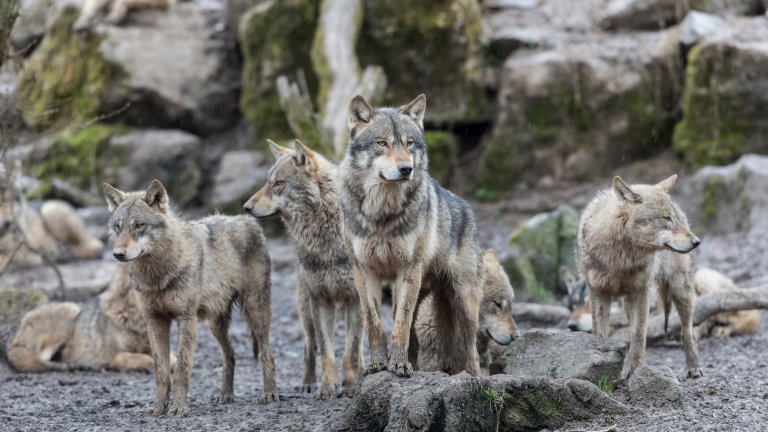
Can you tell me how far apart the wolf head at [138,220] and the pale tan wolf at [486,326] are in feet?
7.41

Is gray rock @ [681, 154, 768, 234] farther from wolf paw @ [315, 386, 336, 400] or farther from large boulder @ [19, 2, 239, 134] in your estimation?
large boulder @ [19, 2, 239, 134]

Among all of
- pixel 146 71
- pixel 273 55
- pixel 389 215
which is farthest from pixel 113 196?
pixel 146 71

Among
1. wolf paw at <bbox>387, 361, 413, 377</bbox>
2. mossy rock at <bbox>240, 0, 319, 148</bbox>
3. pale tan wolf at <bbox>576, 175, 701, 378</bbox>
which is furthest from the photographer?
mossy rock at <bbox>240, 0, 319, 148</bbox>

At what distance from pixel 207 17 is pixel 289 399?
43.3 ft

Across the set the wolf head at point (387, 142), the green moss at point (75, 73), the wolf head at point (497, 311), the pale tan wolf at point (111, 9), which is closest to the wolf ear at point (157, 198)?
the wolf head at point (387, 142)

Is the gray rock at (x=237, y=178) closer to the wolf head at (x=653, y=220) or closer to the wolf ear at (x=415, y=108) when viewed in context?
the wolf head at (x=653, y=220)

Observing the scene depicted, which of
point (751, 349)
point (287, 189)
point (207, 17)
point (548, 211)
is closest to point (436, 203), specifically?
point (287, 189)

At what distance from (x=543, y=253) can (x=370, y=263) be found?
704cm

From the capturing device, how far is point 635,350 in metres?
8.13

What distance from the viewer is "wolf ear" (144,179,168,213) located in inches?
302

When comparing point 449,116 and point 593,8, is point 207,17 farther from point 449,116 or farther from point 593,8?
point 593,8

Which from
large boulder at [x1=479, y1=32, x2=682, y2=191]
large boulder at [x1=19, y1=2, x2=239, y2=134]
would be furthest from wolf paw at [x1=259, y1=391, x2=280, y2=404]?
large boulder at [x1=19, y1=2, x2=239, y2=134]

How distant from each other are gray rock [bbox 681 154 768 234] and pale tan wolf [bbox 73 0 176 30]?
11.1 metres

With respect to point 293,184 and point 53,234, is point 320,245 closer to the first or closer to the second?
point 293,184
